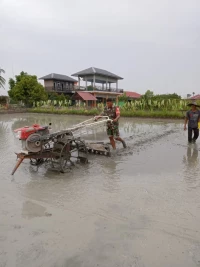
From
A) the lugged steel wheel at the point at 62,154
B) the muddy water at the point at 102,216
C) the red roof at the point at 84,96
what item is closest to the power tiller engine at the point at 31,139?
the lugged steel wheel at the point at 62,154

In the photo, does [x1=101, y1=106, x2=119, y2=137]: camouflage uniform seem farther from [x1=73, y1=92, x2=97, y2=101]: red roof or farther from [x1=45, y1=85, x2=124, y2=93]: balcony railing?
[x1=45, y1=85, x2=124, y2=93]: balcony railing

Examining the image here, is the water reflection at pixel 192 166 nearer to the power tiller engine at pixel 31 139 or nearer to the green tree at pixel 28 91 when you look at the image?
the power tiller engine at pixel 31 139

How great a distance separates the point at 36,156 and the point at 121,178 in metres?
1.72

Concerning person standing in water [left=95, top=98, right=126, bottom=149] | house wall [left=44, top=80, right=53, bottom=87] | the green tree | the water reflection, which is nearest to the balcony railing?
house wall [left=44, top=80, right=53, bottom=87]

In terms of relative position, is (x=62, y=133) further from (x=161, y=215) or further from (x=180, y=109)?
(x=180, y=109)

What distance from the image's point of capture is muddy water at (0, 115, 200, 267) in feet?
7.89

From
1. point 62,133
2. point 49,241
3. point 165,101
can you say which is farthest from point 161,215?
point 165,101

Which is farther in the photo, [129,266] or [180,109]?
[180,109]

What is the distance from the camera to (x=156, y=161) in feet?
19.6

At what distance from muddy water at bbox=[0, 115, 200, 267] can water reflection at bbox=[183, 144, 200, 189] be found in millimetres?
20

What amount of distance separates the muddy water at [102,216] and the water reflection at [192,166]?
0.02 meters

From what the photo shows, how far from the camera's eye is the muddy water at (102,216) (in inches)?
94.7

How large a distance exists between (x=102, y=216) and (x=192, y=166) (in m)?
3.12

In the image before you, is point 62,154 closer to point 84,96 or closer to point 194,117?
point 194,117
